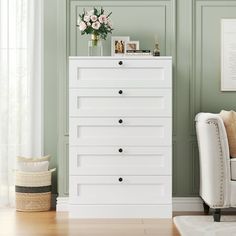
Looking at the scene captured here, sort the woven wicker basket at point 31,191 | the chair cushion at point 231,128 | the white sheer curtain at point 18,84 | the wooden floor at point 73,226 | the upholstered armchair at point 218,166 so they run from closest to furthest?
1. the wooden floor at point 73,226
2. the upholstered armchair at point 218,166
3. the chair cushion at point 231,128
4. the woven wicker basket at point 31,191
5. the white sheer curtain at point 18,84

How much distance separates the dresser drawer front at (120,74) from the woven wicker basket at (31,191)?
87 centimetres

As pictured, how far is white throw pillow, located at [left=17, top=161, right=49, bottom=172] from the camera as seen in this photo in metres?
5.06

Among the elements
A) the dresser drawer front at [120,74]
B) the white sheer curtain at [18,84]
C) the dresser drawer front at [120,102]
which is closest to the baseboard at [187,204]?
the dresser drawer front at [120,102]

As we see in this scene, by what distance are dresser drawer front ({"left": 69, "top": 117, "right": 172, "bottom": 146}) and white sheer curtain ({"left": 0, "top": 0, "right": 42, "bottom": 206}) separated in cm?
72

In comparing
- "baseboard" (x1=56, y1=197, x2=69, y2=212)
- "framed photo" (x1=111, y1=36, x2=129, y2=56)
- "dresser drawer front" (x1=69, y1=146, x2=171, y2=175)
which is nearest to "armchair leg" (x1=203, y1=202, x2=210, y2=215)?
"dresser drawer front" (x1=69, y1=146, x2=171, y2=175)

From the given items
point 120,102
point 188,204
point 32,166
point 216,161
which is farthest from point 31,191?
point 216,161

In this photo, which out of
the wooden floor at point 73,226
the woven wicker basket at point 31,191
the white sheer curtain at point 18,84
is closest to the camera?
the wooden floor at point 73,226

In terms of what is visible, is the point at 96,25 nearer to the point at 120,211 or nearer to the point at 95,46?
the point at 95,46

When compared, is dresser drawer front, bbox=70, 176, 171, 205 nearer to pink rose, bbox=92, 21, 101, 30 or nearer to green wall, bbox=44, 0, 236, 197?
green wall, bbox=44, 0, 236, 197

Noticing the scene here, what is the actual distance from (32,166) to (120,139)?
86cm

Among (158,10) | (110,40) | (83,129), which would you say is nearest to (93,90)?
(83,129)

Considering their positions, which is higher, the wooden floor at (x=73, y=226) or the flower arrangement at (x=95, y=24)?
the flower arrangement at (x=95, y=24)

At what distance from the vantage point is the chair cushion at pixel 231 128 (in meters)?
4.53

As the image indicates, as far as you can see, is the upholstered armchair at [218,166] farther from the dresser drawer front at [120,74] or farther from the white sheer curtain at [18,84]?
the white sheer curtain at [18,84]
